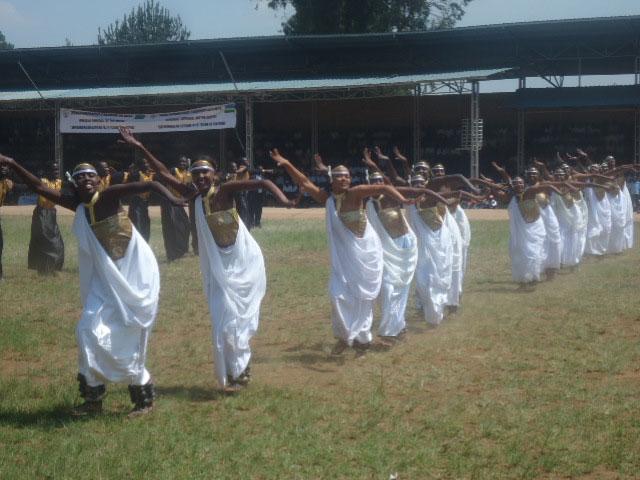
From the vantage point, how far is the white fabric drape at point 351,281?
923 centimetres

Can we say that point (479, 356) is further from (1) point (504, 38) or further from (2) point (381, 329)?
(1) point (504, 38)

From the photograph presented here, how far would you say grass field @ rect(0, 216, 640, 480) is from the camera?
5832 mm

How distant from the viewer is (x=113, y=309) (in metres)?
6.89

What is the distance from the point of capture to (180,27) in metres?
77.4

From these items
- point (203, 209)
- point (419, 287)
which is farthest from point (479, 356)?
point (203, 209)

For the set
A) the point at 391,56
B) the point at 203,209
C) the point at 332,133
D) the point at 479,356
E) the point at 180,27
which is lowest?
the point at 479,356

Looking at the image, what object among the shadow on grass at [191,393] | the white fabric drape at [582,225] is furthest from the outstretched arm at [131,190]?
the white fabric drape at [582,225]

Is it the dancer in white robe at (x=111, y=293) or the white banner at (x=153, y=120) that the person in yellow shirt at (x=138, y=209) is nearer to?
the dancer in white robe at (x=111, y=293)

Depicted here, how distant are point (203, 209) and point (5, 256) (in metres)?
11.8

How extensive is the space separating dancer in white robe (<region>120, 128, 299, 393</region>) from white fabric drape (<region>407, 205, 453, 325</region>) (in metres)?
3.56

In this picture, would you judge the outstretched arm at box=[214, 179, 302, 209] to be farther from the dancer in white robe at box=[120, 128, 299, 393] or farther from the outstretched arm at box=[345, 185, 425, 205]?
the outstretched arm at box=[345, 185, 425, 205]

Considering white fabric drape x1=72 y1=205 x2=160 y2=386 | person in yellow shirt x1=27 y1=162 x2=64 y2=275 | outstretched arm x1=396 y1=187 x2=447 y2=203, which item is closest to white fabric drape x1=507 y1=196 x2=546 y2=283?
outstretched arm x1=396 y1=187 x2=447 y2=203

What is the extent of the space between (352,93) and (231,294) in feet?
98.2

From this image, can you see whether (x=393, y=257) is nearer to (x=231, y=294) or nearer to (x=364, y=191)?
(x=364, y=191)
